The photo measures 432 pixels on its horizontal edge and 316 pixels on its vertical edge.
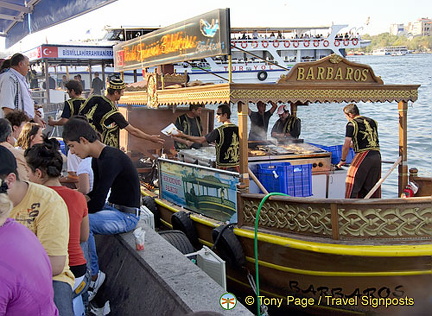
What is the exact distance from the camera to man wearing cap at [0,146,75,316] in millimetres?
2711

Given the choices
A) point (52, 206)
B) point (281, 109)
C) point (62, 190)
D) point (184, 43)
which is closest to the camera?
point (52, 206)

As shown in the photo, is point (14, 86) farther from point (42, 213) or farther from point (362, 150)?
point (362, 150)

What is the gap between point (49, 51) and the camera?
23844 millimetres

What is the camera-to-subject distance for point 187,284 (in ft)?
10.9

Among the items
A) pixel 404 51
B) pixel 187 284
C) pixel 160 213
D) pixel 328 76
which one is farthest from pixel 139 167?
pixel 404 51

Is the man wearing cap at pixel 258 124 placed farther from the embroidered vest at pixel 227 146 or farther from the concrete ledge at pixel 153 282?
the concrete ledge at pixel 153 282

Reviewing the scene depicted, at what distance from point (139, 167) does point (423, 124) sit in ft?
69.2

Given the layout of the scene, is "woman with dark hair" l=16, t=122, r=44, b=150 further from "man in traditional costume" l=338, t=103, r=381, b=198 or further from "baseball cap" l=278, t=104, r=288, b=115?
"baseball cap" l=278, t=104, r=288, b=115

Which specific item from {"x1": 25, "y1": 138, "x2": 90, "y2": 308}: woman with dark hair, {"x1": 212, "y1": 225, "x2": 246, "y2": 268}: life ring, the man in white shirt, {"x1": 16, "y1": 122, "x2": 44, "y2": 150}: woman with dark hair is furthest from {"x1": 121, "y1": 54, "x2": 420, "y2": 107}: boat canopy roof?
{"x1": 25, "y1": 138, "x2": 90, "y2": 308}: woman with dark hair

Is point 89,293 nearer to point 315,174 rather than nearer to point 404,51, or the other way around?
point 315,174

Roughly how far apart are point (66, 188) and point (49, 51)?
22.6 m

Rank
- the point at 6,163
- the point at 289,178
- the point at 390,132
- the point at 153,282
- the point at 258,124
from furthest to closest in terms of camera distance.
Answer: the point at 390,132
the point at 258,124
the point at 289,178
the point at 153,282
the point at 6,163

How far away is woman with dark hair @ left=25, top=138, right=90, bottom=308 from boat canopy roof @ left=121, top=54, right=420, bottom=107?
2651 mm

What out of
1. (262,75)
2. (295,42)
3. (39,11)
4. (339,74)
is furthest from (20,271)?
(295,42)
